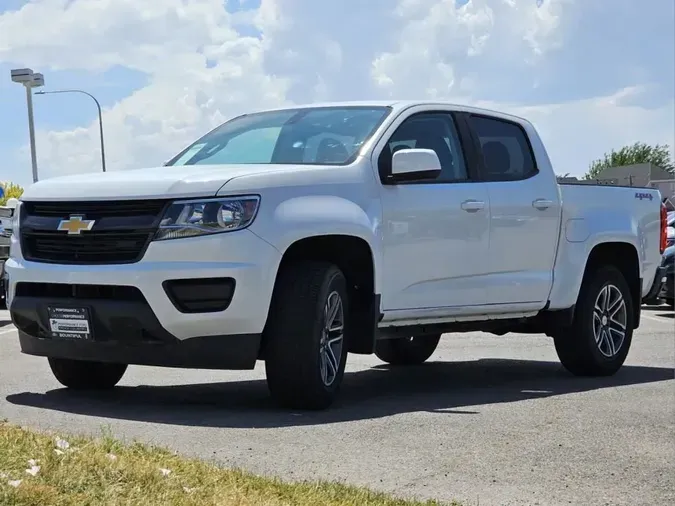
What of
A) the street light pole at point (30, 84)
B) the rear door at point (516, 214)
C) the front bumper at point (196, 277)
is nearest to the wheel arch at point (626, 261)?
the rear door at point (516, 214)

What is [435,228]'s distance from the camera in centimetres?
791

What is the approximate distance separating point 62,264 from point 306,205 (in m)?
1.40

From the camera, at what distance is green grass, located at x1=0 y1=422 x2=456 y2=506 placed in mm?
4227

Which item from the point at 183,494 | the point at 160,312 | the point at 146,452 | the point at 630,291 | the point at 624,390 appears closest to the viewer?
the point at 183,494

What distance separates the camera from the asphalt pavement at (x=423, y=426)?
5.42 meters

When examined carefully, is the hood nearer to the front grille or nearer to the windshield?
the front grille

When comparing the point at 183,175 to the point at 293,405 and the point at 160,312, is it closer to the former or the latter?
the point at 160,312

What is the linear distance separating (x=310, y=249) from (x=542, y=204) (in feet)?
7.69

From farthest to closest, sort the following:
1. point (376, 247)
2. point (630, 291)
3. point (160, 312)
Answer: point (630, 291), point (376, 247), point (160, 312)

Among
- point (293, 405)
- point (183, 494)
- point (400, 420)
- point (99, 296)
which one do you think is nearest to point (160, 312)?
point (99, 296)

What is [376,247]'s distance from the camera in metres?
7.43

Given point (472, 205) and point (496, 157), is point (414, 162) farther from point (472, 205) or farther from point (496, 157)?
point (496, 157)

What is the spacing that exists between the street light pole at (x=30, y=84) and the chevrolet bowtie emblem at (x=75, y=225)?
37.0m

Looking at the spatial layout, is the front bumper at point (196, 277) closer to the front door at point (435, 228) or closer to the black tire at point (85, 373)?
the black tire at point (85, 373)
